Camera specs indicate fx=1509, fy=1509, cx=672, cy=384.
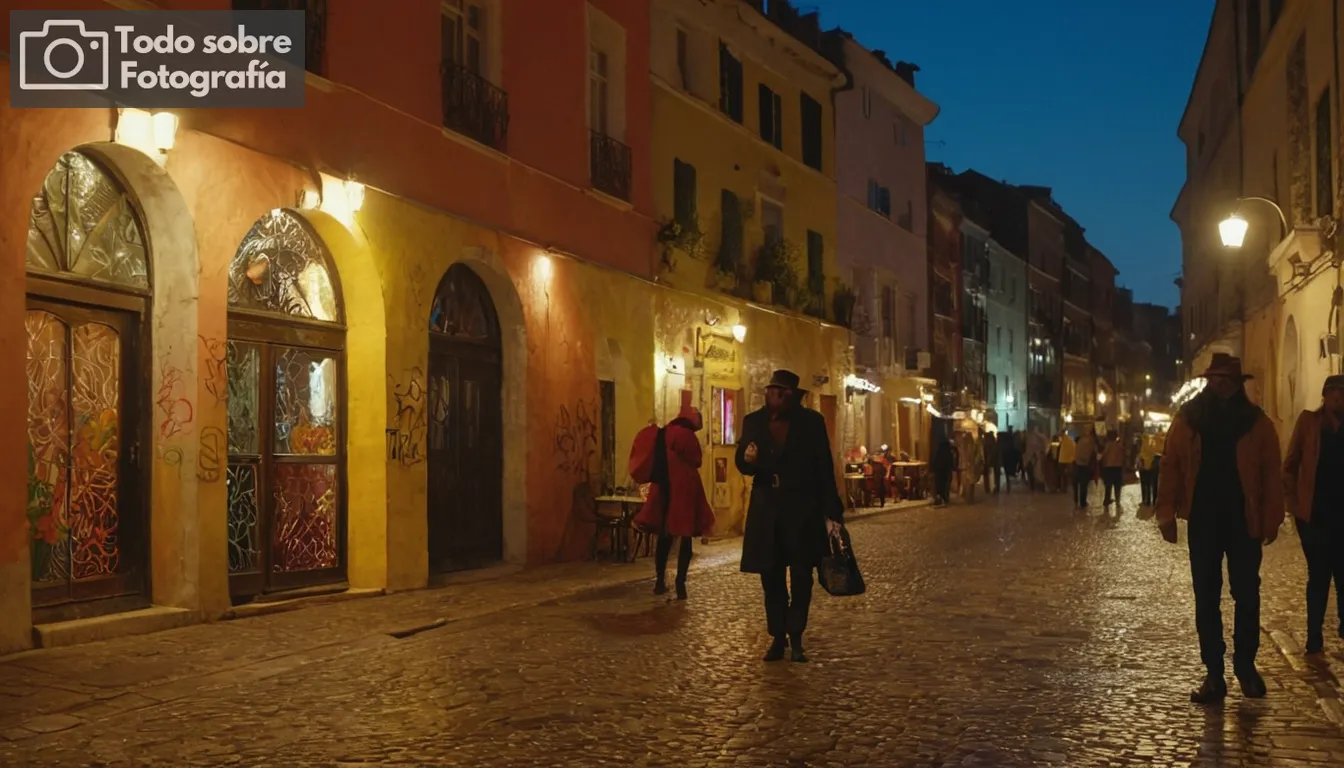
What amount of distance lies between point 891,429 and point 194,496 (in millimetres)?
27465

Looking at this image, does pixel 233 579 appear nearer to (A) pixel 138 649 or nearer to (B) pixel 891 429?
(A) pixel 138 649

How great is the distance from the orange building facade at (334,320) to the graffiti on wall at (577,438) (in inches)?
1.7

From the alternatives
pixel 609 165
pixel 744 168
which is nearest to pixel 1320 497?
pixel 609 165

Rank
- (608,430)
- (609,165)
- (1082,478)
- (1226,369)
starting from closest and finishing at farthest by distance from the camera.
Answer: (1226,369)
(608,430)
(609,165)
(1082,478)

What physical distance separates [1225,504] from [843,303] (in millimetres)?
23263

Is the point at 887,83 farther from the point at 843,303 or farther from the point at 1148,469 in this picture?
the point at 1148,469

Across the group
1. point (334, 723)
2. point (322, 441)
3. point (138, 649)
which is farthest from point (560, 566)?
point (334, 723)

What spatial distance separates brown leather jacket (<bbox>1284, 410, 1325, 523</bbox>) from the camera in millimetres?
9766

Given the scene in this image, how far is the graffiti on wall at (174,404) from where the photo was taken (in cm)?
1152

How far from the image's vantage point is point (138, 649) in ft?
33.1

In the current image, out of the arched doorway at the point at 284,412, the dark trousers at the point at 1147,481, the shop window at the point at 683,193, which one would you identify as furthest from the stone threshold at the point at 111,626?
the dark trousers at the point at 1147,481

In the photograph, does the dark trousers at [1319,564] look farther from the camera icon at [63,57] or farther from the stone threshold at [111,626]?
the camera icon at [63,57]

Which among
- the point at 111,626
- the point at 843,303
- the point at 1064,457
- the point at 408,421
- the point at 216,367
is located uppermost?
the point at 843,303

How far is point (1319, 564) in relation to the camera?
986 centimetres
